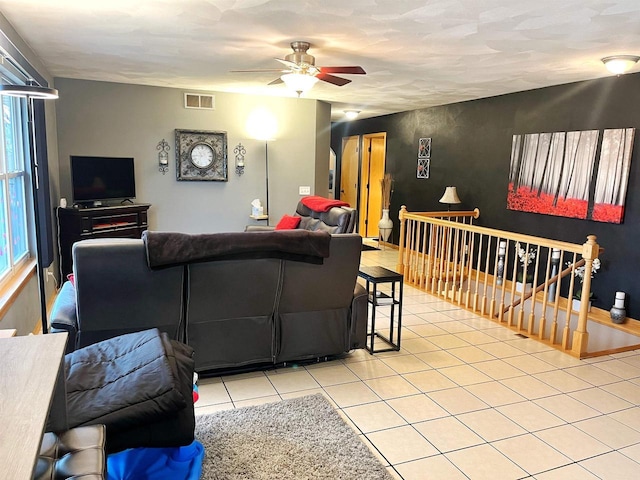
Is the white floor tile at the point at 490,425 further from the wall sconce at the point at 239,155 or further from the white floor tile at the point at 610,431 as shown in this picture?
the wall sconce at the point at 239,155

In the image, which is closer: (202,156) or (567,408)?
(567,408)

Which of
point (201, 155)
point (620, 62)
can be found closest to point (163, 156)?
point (201, 155)

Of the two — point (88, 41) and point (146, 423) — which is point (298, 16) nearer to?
point (88, 41)

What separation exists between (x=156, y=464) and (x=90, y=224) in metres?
3.92

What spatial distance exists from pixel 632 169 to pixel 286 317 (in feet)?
Result: 12.1

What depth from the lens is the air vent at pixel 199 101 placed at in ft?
20.1

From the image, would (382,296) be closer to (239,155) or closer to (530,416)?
(530,416)

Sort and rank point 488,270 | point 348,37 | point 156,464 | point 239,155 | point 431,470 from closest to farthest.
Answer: point 156,464, point 431,470, point 348,37, point 488,270, point 239,155

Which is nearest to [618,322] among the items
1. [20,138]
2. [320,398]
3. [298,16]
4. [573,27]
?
[573,27]

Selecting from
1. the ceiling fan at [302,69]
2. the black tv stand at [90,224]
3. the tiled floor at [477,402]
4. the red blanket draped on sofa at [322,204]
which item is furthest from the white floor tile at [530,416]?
the black tv stand at [90,224]

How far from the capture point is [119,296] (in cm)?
264

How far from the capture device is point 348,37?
3512 mm

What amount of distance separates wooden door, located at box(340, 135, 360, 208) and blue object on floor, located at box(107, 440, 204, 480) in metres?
7.72

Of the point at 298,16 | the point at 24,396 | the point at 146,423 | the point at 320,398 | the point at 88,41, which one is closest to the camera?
the point at 24,396
